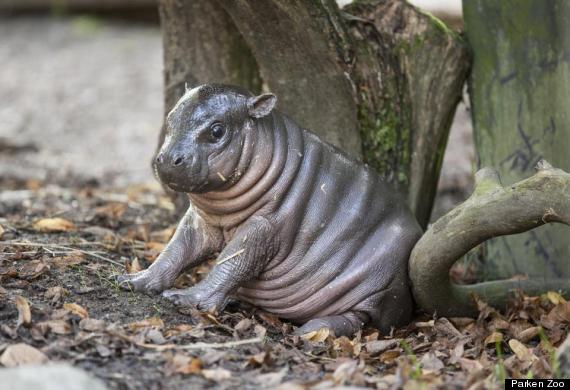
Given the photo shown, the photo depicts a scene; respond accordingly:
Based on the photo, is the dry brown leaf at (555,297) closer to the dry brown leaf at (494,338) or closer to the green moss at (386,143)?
the dry brown leaf at (494,338)

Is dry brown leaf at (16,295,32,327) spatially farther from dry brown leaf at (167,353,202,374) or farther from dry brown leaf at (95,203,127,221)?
dry brown leaf at (95,203,127,221)

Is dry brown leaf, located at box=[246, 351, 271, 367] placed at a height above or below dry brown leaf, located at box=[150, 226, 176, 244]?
above

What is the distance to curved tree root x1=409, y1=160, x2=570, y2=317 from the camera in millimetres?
4977

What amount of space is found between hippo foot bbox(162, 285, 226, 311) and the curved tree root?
120 cm

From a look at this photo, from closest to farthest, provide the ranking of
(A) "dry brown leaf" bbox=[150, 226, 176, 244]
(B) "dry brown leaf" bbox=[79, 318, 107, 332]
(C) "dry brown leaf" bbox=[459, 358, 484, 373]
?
(B) "dry brown leaf" bbox=[79, 318, 107, 332], (C) "dry brown leaf" bbox=[459, 358, 484, 373], (A) "dry brown leaf" bbox=[150, 226, 176, 244]

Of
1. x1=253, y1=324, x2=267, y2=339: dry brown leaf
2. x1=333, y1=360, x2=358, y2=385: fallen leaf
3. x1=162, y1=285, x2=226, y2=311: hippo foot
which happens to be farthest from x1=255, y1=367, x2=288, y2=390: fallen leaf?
x1=162, y1=285, x2=226, y2=311: hippo foot

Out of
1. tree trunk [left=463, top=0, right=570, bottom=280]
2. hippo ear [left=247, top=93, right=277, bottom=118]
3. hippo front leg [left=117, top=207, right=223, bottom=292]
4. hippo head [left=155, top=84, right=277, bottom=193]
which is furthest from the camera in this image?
tree trunk [left=463, top=0, right=570, bottom=280]

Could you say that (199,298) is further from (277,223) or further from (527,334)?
(527,334)

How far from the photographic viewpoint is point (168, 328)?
4.70m

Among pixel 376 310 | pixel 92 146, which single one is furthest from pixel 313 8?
pixel 92 146

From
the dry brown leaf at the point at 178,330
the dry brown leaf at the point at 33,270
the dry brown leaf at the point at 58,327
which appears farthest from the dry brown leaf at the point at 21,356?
the dry brown leaf at the point at 33,270

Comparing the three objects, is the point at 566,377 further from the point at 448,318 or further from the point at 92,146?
the point at 92,146

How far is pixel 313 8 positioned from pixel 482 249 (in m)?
2.16

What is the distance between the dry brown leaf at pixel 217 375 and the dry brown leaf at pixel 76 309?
0.84 meters
